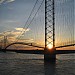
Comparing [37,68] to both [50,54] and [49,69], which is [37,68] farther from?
[50,54]

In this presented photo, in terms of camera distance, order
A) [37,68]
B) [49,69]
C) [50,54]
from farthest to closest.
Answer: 1. [50,54]
2. [37,68]
3. [49,69]

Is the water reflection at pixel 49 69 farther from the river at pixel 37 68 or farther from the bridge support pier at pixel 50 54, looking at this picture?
the bridge support pier at pixel 50 54

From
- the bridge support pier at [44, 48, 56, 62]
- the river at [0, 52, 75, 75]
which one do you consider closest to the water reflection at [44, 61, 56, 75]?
the river at [0, 52, 75, 75]

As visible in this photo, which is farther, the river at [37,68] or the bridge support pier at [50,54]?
the bridge support pier at [50,54]

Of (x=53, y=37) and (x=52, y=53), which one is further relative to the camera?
(x=53, y=37)

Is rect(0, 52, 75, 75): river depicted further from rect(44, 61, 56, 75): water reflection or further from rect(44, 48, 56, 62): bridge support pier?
rect(44, 48, 56, 62): bridge support pier

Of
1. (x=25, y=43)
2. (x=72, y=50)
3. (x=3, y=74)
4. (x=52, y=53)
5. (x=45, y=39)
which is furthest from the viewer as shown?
(x=72, y=50)

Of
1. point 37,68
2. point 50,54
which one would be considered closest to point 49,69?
point 37,68

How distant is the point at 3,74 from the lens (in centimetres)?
4009

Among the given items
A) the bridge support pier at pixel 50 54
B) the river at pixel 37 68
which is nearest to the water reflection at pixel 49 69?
the river at pixel 37 68

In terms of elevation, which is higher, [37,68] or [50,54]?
[50,54]

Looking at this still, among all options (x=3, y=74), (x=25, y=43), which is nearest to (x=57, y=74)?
(x=3, y=74)

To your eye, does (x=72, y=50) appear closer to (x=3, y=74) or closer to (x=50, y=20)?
(x=50, y=20)

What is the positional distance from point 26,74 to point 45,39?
83.4 ft
